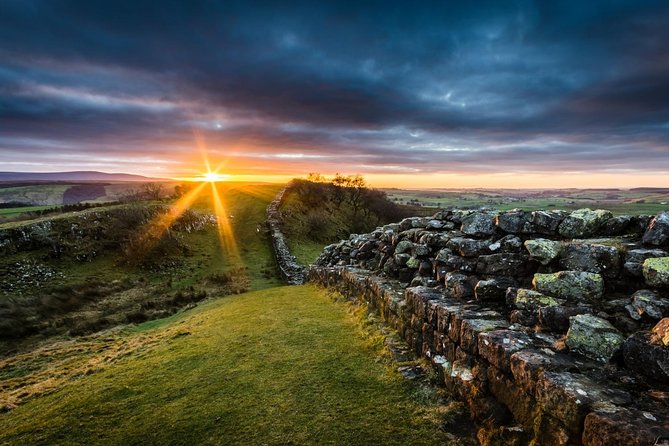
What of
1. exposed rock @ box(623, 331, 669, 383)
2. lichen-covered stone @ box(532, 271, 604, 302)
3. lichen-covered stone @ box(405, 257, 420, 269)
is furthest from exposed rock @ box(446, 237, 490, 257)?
→ exposed rock @ box(623, 331, 669, 383)

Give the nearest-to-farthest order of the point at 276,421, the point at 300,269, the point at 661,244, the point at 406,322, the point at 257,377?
the point at 661,244 < the point at 276,421 < the point at 257,377 < the point at 406,322 < the point at 300,269

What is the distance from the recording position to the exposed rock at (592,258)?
16.6ft

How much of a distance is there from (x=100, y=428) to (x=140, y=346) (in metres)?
5.56

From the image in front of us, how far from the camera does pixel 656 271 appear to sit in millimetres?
4430

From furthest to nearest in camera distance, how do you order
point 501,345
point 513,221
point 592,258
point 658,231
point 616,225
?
point 513,221 → point 616,225 → point 592,258 → point 658,231 → point 501,345

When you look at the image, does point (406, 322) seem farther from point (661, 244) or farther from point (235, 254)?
point (235, 254)

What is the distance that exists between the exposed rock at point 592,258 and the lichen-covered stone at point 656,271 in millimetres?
430

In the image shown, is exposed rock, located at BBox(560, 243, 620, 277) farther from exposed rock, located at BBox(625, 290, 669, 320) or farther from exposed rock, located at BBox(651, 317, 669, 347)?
exposed rock, located at BBox(651, 317, 669, 347)

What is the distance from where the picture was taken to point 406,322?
7.63m

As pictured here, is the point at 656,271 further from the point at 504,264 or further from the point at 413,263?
the point at 413,263

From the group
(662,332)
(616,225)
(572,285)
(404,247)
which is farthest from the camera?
(404,247)

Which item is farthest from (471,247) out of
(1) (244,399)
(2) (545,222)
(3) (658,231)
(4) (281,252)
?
(4) (281,252)

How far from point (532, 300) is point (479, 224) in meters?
2.88

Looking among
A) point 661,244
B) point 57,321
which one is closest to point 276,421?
point 661,244
